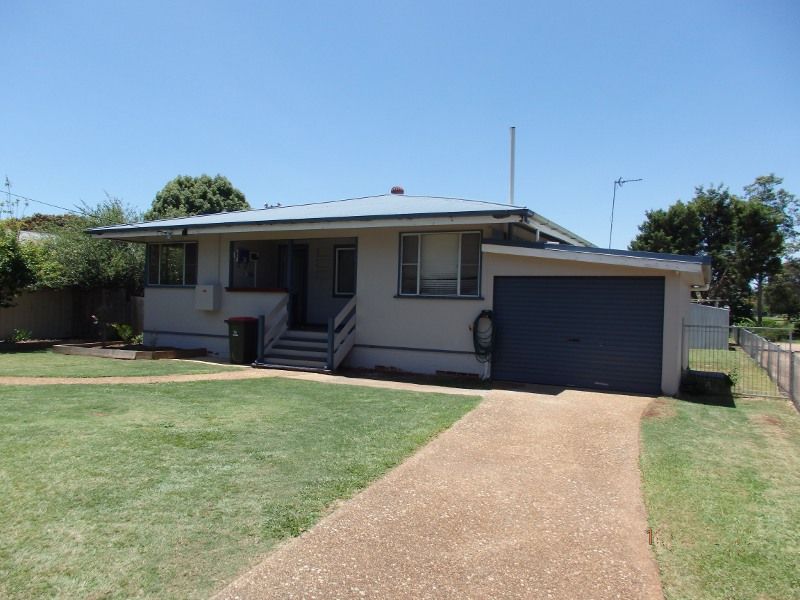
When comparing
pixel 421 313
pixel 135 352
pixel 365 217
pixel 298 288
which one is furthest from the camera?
pixel 298 288

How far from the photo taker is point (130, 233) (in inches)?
634

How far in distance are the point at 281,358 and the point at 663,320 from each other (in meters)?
8.30

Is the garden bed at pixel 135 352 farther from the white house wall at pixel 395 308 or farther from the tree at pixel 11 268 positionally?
the tree at pixel 11 268

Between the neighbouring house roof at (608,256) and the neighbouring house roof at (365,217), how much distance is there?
62 centimetres

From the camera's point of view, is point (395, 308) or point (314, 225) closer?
point (314, 225)

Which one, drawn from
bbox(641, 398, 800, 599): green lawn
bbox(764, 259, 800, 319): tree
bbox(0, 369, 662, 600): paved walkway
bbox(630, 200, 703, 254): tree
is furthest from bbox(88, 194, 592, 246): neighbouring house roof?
bbox(764, 259, 800, 319): tree

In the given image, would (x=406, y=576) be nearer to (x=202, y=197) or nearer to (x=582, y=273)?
(x=582, y=273)

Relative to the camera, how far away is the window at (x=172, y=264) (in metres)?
16.5

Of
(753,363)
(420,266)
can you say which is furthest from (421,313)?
(753,363)

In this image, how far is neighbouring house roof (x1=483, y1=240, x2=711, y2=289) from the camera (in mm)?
10430

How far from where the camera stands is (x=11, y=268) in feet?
51.5

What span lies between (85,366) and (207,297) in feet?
12.1

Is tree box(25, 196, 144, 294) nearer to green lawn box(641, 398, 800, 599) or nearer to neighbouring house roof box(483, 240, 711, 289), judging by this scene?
neighbouring house roof box(483, 240, 711, 289)

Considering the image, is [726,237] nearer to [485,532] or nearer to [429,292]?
[429,292]
